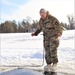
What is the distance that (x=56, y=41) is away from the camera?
5.80 meters

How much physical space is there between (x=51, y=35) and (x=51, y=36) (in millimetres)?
23

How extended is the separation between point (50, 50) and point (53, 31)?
44 centimetres

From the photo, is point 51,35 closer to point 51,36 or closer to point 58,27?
point 51,36

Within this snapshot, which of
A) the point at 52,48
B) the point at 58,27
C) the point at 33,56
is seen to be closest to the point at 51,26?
the point at 58,27

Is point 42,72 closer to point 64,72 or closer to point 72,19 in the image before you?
point 64,72

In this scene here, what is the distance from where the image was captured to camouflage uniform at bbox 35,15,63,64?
18.7 ft

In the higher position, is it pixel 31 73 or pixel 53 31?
pixel 53 31

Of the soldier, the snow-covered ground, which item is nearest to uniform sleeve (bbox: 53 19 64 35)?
the soldier

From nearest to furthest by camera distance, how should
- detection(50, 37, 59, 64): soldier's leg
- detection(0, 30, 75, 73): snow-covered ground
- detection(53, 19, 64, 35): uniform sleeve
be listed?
1. detection(53, 19, 64, 35): uniform sleeve
2. detection(50, 37, 59, 64): soldier's leg
3. detection(0, 30, 75, 73): snow-covered ground

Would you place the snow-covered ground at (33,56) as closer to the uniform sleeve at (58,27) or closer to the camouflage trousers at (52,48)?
the camouflage trousers at (52,48)

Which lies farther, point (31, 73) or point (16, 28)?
point (16, 28)

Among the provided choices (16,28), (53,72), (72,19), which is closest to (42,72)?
(53,72)

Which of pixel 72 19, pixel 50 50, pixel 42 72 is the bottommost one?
pixel 42 72

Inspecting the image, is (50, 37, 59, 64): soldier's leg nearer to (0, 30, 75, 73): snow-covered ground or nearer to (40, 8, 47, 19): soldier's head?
(0, 30, 75, 73): snow-covered ground
